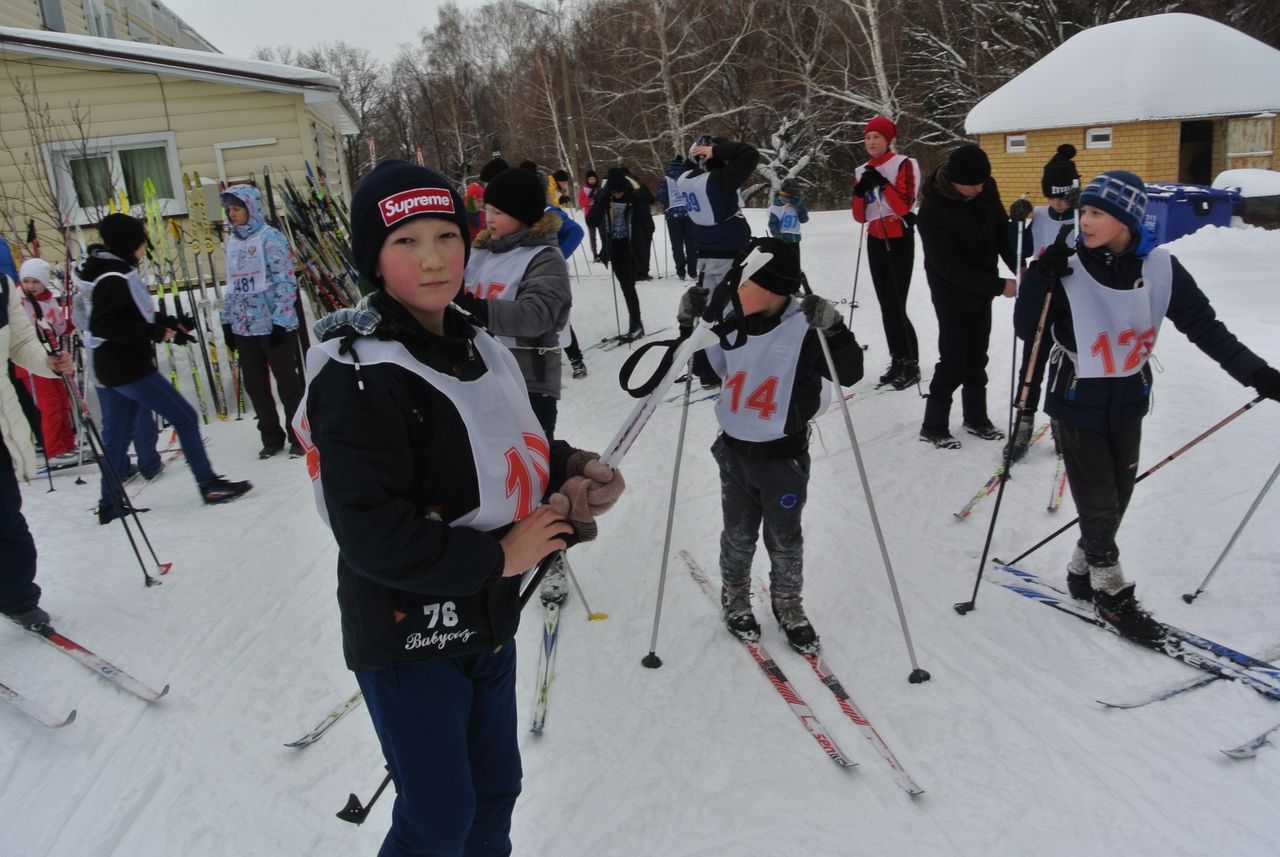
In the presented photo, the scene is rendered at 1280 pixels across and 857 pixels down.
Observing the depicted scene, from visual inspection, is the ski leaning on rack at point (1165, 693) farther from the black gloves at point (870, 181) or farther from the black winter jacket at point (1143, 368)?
the black gloves at point (870, 181)

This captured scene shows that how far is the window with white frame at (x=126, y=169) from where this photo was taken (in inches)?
481

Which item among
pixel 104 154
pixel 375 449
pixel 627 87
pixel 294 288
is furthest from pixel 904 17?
pixel 375 449

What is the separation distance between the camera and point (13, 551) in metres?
3.99

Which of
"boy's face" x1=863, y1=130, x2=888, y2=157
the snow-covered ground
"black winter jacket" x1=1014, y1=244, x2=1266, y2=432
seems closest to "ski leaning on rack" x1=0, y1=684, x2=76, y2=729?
the snow-covered ground

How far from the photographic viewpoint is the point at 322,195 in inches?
342

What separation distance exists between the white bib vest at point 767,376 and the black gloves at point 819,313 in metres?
0.17

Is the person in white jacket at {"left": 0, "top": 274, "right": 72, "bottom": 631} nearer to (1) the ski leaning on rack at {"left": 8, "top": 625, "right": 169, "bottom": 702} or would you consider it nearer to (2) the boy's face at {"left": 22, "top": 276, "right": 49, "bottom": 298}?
(1) the ski leaning on rack at {"left": 8, "top": 625, "right": 169, "bottom": 702}

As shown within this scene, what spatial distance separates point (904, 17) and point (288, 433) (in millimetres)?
24479

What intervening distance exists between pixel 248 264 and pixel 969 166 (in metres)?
5.18

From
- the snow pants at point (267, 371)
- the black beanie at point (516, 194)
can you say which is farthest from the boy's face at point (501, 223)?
the snow pants at point (267, 371)

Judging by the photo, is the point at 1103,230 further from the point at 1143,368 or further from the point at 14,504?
the point at 14,504

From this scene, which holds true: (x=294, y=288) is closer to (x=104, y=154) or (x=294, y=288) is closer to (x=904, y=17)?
(x=104, y=154)

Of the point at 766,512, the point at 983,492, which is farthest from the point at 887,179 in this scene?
the point at 766,512

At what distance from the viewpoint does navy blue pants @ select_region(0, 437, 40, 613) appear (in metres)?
3.94
